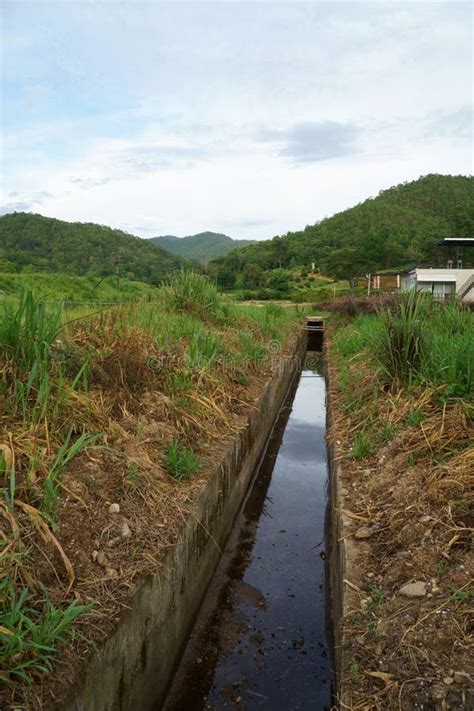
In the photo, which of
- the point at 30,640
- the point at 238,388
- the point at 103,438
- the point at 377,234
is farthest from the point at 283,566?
the point at 377,234

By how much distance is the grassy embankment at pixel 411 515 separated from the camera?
2045mm

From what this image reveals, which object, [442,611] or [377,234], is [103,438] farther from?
[377,234]

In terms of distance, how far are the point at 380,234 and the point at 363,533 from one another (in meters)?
58.6

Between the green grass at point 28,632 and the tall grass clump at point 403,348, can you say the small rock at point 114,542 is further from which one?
the tall grass clump at point 403,348

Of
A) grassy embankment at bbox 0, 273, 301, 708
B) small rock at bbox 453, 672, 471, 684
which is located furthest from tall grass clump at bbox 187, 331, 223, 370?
small rock at bbox 453, 672, 471, 684

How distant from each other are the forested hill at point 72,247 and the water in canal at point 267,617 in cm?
2262

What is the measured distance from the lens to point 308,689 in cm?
298

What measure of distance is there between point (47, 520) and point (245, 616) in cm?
178

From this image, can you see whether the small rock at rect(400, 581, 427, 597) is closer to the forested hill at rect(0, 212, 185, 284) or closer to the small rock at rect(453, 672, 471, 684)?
the small rock at rect(453, 672, 471, 684)

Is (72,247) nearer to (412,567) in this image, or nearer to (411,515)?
(411,515)

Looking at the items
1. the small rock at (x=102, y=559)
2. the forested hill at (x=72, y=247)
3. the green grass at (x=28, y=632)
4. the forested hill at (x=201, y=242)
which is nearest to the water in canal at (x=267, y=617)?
the small rock at (x=102, y=559)

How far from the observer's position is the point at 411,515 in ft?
10.1

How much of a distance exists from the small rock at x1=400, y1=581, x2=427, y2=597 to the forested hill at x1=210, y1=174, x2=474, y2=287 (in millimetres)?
39921

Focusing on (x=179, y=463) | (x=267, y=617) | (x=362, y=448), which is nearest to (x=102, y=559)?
(x=179, y=463)
